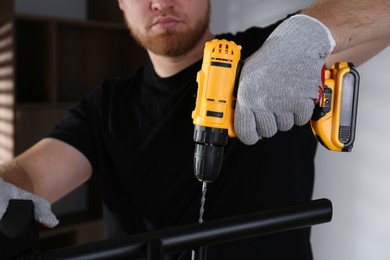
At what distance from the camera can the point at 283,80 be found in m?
0.72

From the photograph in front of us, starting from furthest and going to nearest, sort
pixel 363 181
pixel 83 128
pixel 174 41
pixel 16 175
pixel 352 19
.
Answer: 1. pixel 363 181
2. pixel 83 128
3. pixel 174 41
4. pixel 16 175
5. pixel 352 19

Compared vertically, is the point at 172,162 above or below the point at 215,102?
below

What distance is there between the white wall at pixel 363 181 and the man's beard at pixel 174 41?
1.94ft

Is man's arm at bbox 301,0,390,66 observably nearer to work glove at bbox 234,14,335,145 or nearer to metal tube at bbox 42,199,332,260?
work glove at bbox 234,14,335,145

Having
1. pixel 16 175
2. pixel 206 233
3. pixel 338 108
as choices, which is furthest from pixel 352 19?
pixel 16 175

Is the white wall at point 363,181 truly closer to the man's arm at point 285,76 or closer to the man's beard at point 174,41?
the man's beard at point 174,41

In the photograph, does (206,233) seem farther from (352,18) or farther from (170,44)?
(170,44)

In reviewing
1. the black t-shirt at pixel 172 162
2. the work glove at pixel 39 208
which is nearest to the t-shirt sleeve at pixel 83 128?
the black t-shirt at pixel 172 162

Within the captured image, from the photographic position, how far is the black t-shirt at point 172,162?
118 centimetres

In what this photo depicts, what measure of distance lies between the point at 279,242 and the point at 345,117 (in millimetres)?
476

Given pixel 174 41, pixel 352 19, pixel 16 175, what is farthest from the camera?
pixel 174 41

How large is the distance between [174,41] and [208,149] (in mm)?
555

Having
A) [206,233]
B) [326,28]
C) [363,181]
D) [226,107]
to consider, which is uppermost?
[326,28]

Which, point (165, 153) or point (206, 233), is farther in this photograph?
point (165, 153)
